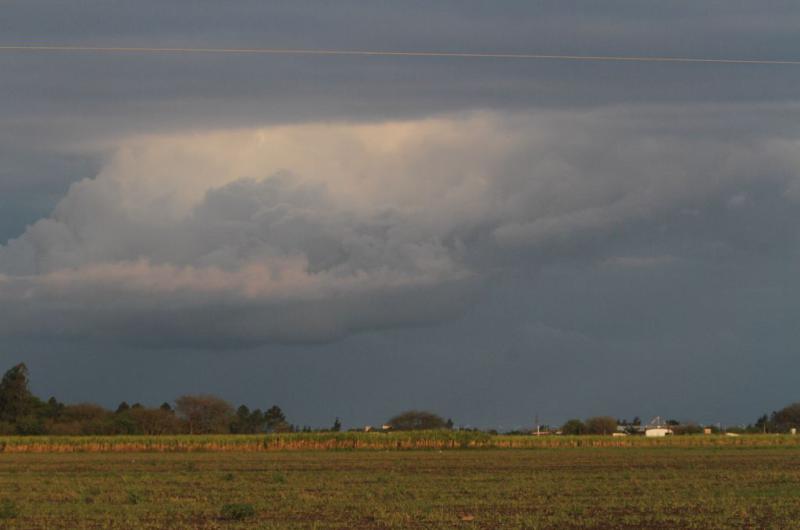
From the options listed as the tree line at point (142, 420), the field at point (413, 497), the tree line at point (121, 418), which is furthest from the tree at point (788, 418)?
the field at point (413, 497)

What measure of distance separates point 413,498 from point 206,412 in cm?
12897

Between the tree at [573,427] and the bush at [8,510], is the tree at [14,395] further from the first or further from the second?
the bush at [8,510]

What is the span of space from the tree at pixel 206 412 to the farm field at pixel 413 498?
104m

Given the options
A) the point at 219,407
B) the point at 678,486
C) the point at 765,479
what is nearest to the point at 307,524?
the point at 678,486

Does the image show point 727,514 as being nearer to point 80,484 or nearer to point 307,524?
point 307,524

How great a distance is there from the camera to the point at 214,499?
3534 cm

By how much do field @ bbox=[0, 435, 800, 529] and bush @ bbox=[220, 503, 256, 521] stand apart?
38mm

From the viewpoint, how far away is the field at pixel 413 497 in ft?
92.1

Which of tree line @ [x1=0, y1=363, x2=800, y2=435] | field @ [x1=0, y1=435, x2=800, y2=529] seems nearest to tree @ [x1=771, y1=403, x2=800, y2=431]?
tree line @ [x1=0, y1=363, x2=800, y2=435]

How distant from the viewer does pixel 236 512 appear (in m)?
29.2

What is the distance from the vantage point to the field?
28062mm

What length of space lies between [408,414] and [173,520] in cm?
14555

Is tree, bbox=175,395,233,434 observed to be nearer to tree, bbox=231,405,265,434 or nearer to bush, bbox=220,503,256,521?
tree, bbox=231,405,265,434

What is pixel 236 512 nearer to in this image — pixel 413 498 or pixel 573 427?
pixel 413 498
